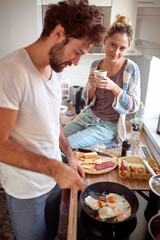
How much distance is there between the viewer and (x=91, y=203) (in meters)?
1.09

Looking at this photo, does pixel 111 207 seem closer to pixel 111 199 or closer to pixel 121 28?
pixel 111 199

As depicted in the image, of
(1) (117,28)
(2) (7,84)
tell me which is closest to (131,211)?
(2) (7,84)

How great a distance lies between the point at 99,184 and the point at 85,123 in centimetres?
69

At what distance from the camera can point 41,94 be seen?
882 mm

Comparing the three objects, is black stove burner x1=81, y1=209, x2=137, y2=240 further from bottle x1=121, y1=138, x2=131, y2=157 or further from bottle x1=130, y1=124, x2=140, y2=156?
bottle x1=130, y1=124, x2=140, y2=156

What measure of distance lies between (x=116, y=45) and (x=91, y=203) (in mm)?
1041

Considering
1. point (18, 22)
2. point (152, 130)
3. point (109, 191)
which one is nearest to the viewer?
point (109, 191)

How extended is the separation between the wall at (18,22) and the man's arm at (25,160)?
60.2 inches

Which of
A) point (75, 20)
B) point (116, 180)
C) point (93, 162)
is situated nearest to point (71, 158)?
point (93, 162)

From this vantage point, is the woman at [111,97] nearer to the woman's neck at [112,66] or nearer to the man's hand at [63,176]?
the woman's neck at [112,66]

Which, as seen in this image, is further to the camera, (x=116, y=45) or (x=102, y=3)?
(x=102, y=3)

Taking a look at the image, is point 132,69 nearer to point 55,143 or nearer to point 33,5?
point 55,143

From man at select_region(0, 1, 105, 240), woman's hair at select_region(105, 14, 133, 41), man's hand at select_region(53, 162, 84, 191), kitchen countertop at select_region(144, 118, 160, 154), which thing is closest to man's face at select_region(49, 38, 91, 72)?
man at select_region(0, 1, 105, 240)

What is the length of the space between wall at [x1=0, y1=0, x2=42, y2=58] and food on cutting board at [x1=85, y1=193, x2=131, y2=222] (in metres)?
1.63
